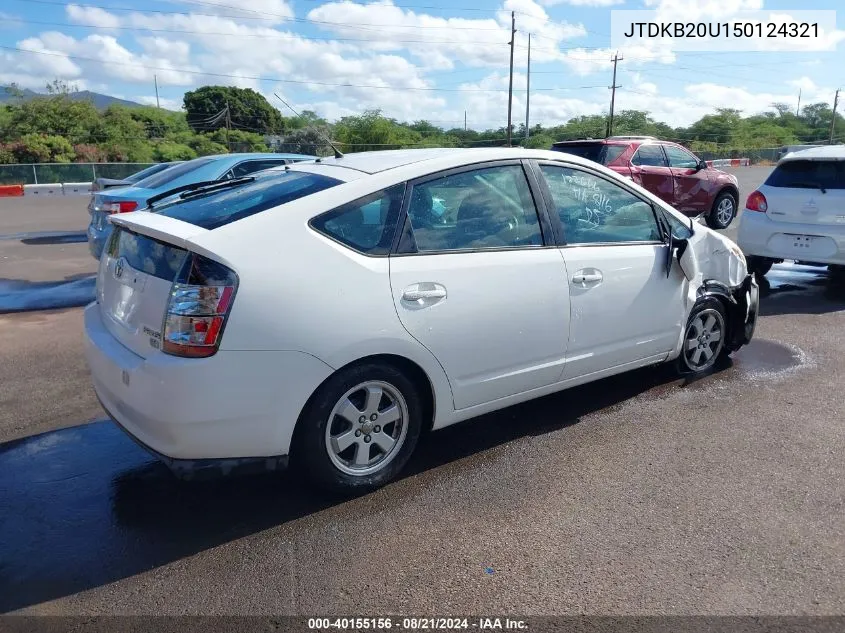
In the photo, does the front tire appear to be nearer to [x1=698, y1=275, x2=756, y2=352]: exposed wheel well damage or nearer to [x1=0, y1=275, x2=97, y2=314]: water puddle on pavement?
[x1=698, y1=275, x2=756, y2=352]: exposed wheel well damage

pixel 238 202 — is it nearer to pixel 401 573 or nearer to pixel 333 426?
pixel 333 426

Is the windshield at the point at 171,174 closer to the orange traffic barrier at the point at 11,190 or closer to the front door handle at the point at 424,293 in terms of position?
the front door handle at the point at 424,293

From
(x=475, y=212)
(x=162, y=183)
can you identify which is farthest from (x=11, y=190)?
(x=475, y=212)

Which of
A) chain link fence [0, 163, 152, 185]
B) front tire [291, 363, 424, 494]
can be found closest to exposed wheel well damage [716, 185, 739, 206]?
front tire [291, 363, 424, 494]

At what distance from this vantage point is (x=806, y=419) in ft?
14.6

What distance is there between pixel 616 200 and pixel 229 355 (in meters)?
2.73

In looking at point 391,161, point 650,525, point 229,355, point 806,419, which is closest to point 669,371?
point 806,419

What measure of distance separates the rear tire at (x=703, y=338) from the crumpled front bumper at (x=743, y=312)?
70 millimetres

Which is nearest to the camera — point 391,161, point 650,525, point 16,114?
point 650,525

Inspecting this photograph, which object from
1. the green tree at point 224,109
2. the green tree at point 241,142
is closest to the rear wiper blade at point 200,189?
the green tree at point 241,142

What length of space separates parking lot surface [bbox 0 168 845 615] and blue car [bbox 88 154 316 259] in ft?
13.6

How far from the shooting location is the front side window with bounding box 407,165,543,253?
358 centimetres

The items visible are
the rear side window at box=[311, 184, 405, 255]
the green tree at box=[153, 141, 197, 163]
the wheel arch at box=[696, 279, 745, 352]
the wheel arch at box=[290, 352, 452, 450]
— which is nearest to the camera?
the wheel arch at box=[290, 352, 452, 450]

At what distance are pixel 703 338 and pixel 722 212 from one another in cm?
964
